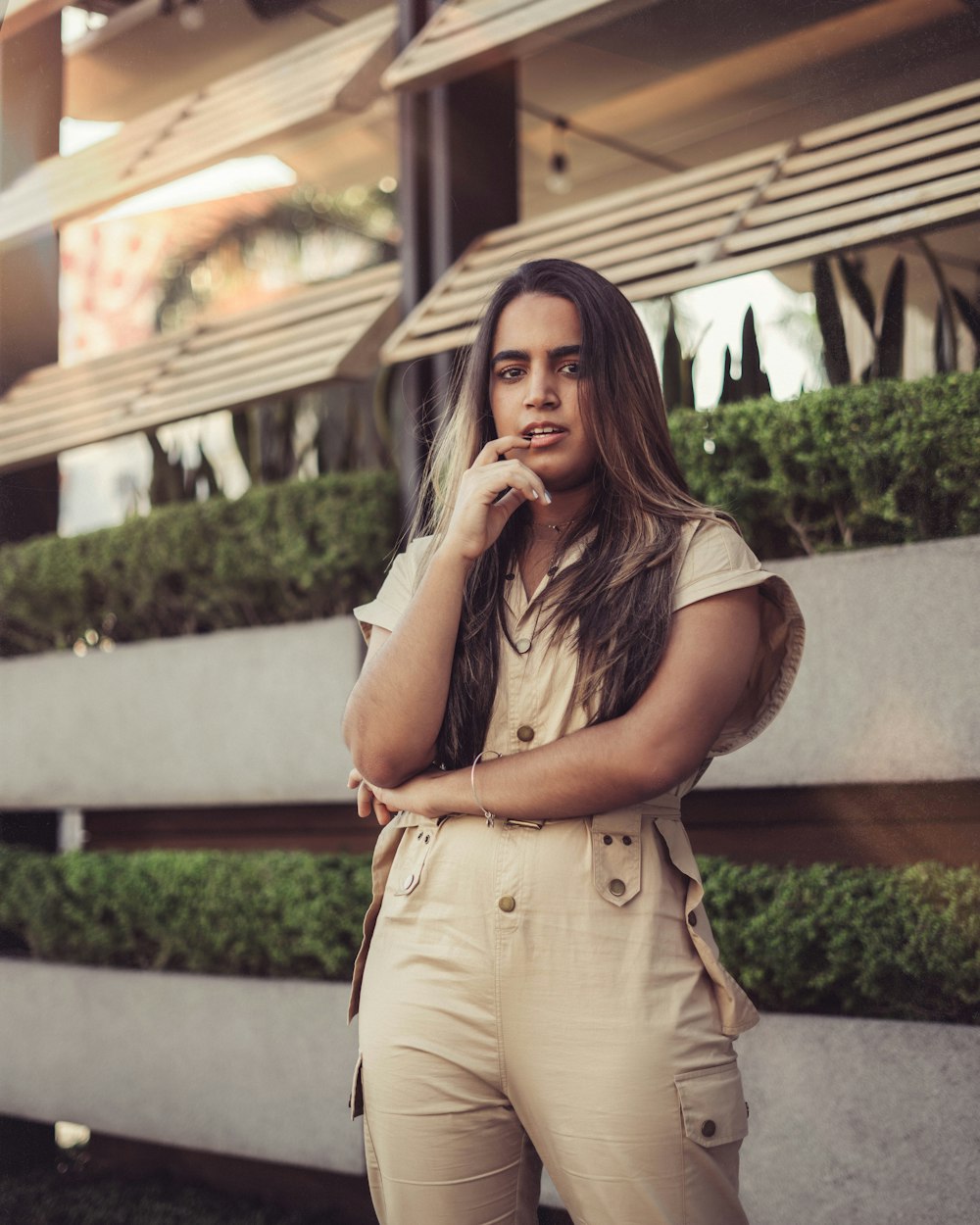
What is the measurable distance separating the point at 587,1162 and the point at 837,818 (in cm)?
206

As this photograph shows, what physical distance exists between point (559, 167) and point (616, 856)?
4735mm

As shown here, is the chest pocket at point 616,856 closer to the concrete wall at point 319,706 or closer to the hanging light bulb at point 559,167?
the concrete wall at point 319,706

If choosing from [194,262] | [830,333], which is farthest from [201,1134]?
[194,262]

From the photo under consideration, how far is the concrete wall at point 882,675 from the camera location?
133 inches

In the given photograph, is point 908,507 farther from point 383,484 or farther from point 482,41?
point 482,41

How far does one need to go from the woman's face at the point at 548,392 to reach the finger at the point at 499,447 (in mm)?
15

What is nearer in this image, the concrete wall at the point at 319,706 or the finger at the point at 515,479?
the finger at the point at 515,479

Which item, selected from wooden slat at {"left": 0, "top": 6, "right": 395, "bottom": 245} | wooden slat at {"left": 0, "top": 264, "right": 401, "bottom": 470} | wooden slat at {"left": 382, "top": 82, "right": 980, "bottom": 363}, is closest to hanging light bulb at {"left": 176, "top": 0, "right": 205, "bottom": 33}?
wooden slat at {"left": 0, "top": 6, "right": 395, "bottom": 245}

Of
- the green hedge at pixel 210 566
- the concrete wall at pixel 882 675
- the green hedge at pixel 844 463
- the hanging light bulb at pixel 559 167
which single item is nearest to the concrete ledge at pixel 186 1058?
the green hedge at pixel 210 566

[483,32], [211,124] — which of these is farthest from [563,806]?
[211,124]

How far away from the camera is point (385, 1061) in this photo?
1972 millimetres

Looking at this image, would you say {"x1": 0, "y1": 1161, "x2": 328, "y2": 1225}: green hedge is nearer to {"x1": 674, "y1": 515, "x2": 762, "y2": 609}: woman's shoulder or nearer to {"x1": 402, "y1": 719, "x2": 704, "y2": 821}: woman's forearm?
{"x1": 402, "y1": 719, "x2": 704, "y2": 821}: woman's forearm

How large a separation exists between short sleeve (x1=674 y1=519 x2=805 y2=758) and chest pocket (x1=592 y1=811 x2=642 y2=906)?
10.7 inches

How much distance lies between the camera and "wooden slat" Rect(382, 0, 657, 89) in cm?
449
